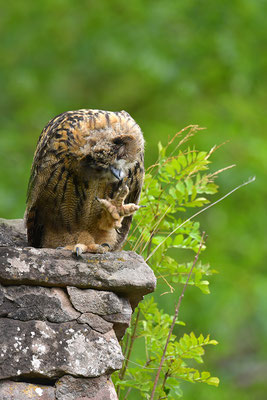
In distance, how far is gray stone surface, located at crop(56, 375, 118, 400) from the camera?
2.98 m

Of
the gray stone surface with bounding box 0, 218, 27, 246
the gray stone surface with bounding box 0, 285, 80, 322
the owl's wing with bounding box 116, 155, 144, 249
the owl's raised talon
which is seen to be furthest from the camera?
the owl's wing with bounding box 116, 155, 144, 249

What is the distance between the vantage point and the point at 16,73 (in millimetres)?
10531

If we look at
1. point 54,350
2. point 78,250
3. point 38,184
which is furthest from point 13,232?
point 54,350

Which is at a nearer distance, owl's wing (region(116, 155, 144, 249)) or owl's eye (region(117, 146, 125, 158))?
owl's eye (region(117, 146, 125, 158))

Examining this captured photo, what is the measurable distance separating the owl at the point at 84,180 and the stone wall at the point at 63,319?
1.66 feet

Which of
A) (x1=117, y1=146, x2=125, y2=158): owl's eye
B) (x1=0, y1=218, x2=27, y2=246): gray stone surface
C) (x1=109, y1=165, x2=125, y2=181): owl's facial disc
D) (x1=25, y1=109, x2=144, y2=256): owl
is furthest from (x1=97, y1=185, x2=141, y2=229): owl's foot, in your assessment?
(x1=0, y1=218, x2=27, y2=246): gray stone surface

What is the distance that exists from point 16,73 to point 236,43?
9.76ft

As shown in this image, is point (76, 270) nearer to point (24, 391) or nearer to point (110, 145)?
point (24, 391)

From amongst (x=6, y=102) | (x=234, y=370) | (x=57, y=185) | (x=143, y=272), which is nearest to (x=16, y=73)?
(x=6, y=102)

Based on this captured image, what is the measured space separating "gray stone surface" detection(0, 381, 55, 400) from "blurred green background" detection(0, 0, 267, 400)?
6231 mm

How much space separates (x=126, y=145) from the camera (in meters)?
3.93

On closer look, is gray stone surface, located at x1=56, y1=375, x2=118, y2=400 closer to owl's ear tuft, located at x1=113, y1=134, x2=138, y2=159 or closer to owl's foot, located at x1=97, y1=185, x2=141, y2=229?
owl's foot, located at x1=97, y1=185, x2=141, y2=229

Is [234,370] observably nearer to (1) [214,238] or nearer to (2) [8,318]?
(1) [214,238]

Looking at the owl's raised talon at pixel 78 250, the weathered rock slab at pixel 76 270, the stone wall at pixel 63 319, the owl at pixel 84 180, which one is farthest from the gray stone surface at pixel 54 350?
the owl at pixel 84 180
